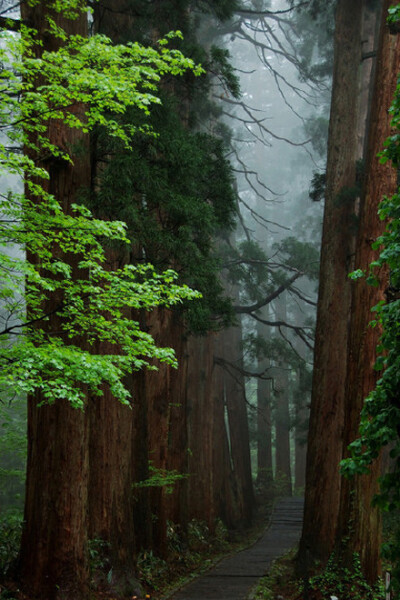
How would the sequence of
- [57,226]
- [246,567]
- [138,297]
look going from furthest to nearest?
[246,567], [138,297], [57,226]

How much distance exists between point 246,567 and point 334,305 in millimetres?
5208

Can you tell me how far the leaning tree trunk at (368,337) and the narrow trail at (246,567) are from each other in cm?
205

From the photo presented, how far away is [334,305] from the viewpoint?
11.8 meters

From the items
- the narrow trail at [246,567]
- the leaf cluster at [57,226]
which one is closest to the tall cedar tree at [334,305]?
the narrow trail at [246,567]

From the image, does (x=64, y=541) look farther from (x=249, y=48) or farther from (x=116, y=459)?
(x=249, y=48)

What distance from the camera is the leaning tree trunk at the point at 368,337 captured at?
8.56 meters

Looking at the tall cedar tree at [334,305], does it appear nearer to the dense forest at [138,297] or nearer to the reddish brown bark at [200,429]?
the dense forest at [138,297]

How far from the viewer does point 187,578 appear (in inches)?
454

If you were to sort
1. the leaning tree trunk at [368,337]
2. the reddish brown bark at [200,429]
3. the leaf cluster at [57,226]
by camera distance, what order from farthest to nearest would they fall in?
the reddish brown bark at [200,429] < the leaning tree trunk at [368,337] < the leaf cluster at [57,226]

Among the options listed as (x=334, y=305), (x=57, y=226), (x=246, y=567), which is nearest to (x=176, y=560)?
(x=246, y=567)

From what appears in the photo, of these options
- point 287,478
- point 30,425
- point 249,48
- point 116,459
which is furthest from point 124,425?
point 249,48

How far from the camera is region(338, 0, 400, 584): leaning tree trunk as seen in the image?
8.56 metres

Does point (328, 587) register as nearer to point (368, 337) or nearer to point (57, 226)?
point (368, 337)

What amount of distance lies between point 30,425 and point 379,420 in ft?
16.2
